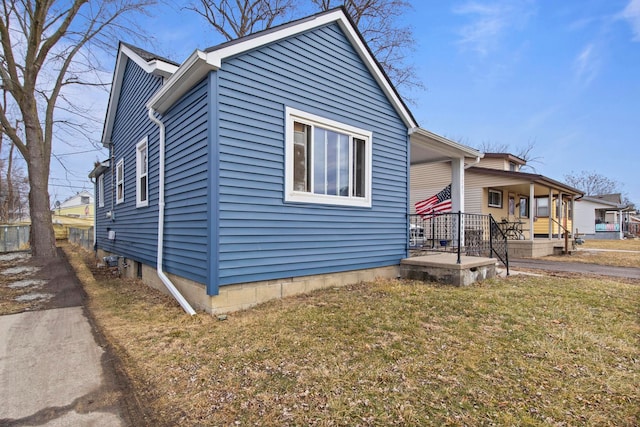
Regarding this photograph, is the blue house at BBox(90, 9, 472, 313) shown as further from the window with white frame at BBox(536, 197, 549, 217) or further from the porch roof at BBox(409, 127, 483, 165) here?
the window with white frame at BBox(536, 197, 549, 217)

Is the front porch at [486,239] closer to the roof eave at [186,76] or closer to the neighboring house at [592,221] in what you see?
the roof eave at [186,76]

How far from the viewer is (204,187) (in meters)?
4.54

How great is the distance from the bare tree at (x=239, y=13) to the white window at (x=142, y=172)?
11408 mm

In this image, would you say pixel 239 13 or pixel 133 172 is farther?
pixel 239 13

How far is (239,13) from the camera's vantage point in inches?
653

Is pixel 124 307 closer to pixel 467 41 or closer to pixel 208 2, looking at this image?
pixel 208 2

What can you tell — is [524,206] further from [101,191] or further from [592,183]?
[592,183]

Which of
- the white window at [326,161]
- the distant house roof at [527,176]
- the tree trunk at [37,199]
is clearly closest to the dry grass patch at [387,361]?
the white window at [326,161]

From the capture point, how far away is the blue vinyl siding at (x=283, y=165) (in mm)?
4605

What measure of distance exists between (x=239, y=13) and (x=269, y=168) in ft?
50.1

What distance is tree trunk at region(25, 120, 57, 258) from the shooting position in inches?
414

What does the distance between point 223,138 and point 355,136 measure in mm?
2775

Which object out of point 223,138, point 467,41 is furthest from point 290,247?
point 467,41

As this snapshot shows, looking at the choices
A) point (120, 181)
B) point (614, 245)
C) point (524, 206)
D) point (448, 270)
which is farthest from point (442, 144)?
point (614, 245)
